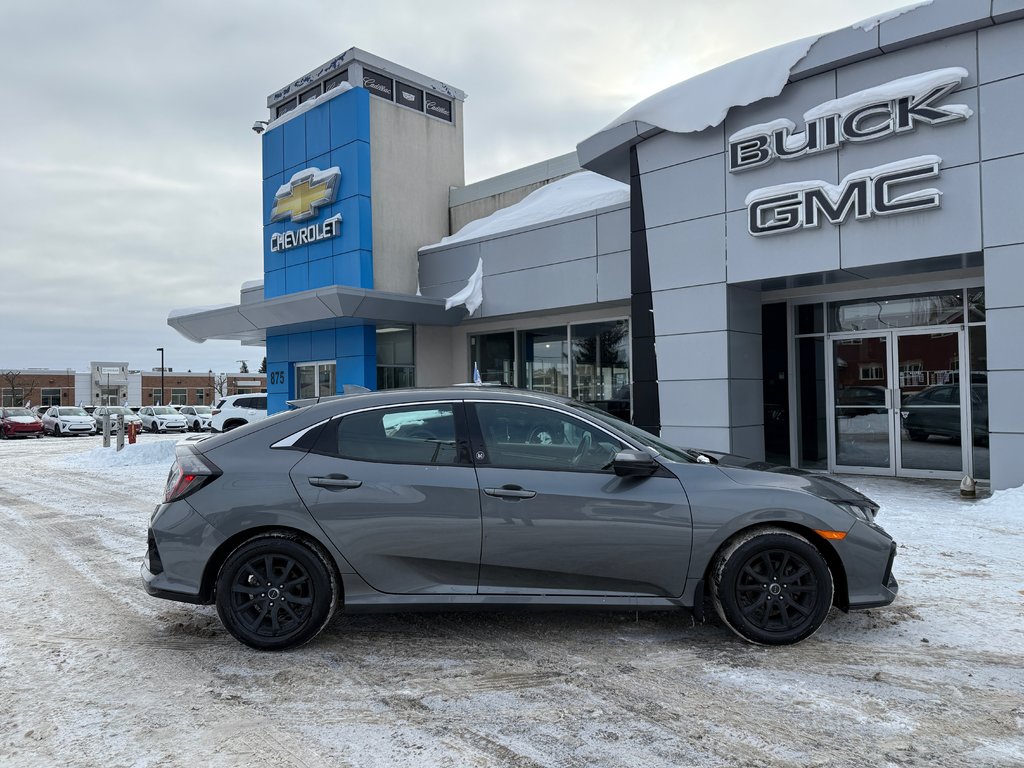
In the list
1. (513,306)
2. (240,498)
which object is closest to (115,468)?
(513,306)

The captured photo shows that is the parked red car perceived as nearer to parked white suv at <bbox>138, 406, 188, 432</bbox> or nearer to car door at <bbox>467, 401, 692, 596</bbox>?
parked white suv at <bbox>138, 406, 188, 432</bbox>

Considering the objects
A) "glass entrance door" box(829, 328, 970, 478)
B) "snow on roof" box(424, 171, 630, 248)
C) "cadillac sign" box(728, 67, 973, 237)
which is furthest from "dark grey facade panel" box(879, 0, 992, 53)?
"snow on roof" box(424, 171, 630, 248)

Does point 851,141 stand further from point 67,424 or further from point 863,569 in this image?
point 67,424

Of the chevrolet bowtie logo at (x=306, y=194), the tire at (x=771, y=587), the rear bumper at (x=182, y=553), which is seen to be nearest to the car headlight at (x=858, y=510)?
the tire at (x=771, y=587)

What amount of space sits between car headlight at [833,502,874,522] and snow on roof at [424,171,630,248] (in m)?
9.38

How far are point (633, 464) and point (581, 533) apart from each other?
1.61 ft

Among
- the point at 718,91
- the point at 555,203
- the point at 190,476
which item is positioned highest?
the point at 718,91

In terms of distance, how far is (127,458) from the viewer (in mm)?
17547

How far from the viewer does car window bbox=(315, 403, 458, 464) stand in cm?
441

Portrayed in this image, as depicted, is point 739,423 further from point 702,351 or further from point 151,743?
point 151,743

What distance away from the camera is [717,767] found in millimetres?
2975

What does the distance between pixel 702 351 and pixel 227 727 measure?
9.03 metres

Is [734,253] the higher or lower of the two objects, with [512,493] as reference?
higher

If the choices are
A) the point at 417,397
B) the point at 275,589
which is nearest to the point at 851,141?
the point at 417,397
